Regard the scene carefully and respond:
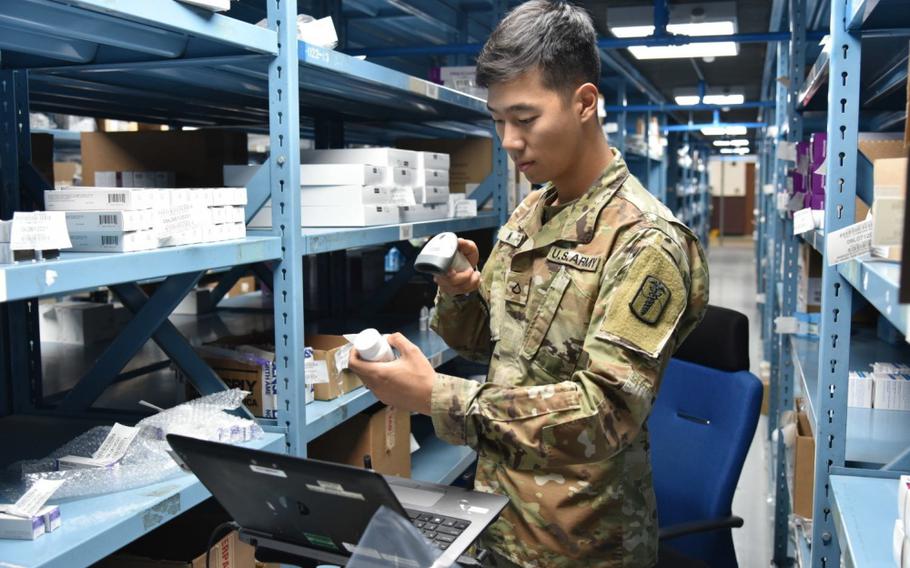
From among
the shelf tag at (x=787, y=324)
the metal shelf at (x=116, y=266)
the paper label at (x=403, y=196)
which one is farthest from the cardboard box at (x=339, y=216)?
the shelf tag at (x=787, y=324)

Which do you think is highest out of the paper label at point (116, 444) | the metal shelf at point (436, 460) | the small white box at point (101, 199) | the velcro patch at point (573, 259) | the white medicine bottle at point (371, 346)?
the small white box at point (101, 199)

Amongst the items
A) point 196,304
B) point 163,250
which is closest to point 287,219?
point 163,250

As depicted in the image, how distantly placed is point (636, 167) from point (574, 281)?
11.9 meters

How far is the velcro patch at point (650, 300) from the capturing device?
1339mm

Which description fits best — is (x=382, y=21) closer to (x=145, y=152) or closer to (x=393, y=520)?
(x=145, y=152)

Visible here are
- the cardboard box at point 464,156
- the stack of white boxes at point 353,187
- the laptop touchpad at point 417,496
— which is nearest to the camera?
the laptop touchpad at point 417,496

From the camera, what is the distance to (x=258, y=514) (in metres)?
1.14

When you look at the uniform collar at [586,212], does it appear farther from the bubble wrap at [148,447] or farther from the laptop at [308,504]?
the bubble wrap at [148,447]

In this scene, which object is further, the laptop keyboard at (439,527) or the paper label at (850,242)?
the paper label at (850,242)

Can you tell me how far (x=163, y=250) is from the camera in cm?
149

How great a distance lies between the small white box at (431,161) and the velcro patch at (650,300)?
1651 mm

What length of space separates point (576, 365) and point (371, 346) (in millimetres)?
399

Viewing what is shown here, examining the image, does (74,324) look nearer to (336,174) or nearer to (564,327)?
(336,174)

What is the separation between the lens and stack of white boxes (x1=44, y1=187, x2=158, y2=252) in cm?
143
